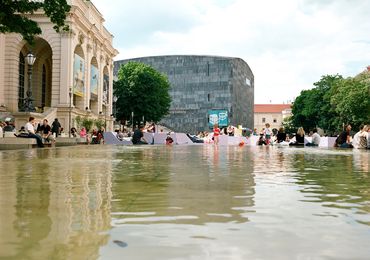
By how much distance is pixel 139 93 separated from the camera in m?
76.1

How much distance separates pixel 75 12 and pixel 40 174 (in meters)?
44.5

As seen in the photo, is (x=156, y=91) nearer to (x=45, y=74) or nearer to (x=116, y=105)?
(x=116, y=105)

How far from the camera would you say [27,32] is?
18.0 metres

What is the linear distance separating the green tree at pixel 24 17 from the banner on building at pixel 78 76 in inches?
1244

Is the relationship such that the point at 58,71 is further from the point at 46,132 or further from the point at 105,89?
the point at 46,132

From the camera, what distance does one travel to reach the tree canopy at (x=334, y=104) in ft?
253

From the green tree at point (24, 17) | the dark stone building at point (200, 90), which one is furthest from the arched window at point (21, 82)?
the dark stone building at point (200, 90)

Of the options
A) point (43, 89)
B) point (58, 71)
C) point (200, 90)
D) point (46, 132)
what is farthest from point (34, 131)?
point (200, 90)

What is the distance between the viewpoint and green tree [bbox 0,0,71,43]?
56.8ft

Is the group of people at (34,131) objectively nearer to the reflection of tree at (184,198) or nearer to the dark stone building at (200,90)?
the reflection of tree at (184,198)

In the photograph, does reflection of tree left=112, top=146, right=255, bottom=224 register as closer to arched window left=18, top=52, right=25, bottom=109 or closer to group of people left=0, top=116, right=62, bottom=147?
group of people left=0, top=116, right=62, bottom=147

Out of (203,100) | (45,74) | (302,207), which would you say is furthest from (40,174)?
(203,100)

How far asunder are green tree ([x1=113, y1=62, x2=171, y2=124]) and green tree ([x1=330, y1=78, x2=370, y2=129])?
1154 inches

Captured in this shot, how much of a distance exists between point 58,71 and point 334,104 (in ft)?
182
